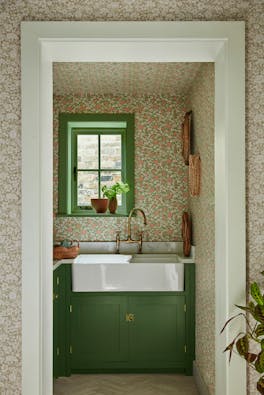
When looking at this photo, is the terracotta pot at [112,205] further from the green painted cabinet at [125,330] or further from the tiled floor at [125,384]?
the tiled floor at [125,384]

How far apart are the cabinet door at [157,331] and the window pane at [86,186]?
1.29 meters

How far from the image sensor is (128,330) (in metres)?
3.89

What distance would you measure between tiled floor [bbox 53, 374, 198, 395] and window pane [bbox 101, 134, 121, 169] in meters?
2.08

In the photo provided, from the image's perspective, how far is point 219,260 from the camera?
2.31 metres

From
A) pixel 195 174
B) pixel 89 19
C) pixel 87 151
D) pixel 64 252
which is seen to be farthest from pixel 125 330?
pixel 89 19

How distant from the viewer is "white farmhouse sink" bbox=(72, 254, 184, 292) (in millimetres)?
3818

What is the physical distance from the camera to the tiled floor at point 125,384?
3580 mm

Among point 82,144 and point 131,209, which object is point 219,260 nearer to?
point 131,209

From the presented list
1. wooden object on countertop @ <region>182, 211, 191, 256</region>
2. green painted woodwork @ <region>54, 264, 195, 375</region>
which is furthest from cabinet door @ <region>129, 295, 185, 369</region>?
wooden object on countertop @ <region>182, 211, 191, 256</region>

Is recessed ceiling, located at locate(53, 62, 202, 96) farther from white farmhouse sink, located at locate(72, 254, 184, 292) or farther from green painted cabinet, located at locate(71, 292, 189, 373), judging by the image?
green painted cabinet, located at locate(71, 292, 189, 373)

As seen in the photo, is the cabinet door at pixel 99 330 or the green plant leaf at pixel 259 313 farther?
the cabinet door at pixel 99 330

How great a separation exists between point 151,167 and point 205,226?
132 centimetres

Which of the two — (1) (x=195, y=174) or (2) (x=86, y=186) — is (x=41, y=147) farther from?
(2) (x=86, y=186)

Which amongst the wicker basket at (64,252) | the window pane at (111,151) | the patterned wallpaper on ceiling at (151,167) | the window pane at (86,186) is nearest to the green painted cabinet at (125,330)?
the wicker basket at (64,252)
